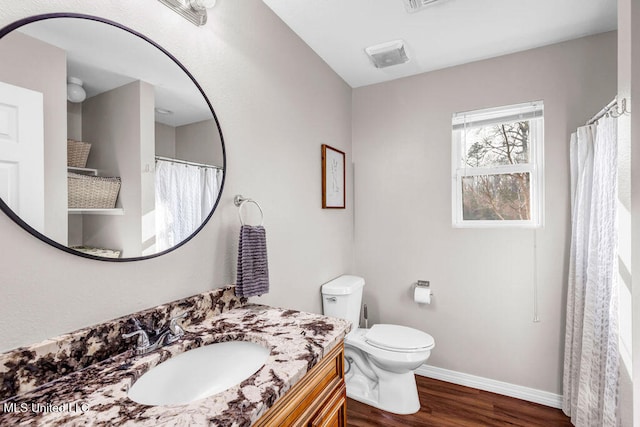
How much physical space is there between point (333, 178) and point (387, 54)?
0.95m

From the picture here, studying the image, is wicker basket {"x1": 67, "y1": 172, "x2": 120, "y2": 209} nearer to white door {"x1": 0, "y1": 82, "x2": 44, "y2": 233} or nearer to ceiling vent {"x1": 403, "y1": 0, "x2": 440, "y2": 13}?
white door {"x1": 0, "y1": 82, "x2": 44, "y2": 233}

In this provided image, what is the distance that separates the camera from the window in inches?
84.2

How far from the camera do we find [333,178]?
2.37 metres

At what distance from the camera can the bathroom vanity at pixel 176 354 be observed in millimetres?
648

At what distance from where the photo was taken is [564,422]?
6.25 ft

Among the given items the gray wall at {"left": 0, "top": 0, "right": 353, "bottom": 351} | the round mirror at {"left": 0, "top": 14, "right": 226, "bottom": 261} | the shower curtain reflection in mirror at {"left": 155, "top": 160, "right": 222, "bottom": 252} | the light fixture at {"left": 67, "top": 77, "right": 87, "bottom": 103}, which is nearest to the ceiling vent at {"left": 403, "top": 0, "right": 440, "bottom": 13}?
the gray wall at {"left": 0, "top": 0, "right": 353, "bottom": 351}

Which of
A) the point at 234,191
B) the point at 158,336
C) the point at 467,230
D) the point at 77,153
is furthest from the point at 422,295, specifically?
the point at 77,153

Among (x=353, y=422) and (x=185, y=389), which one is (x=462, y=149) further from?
(x=185, y=389)

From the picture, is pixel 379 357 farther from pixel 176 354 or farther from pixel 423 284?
pixel 176 354

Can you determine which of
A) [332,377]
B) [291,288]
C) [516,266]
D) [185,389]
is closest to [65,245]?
[185,389]

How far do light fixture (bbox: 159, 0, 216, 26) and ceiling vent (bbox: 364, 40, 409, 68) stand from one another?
121cm

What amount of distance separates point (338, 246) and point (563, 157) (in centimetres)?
164

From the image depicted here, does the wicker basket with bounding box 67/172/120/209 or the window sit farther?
the window

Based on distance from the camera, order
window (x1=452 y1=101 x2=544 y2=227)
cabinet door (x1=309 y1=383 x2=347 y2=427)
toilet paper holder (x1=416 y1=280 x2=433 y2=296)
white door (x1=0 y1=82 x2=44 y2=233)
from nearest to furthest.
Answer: white door (x1=0 y1=82 x2=44 y2=233)
cabinet door (x1=309 y1=383 x2=347 y2=427)
window (x1=452 y1=101 x2=544 y2=227)
toilet paper holder (x1=416 y1=280 x2=433 y2=296)
